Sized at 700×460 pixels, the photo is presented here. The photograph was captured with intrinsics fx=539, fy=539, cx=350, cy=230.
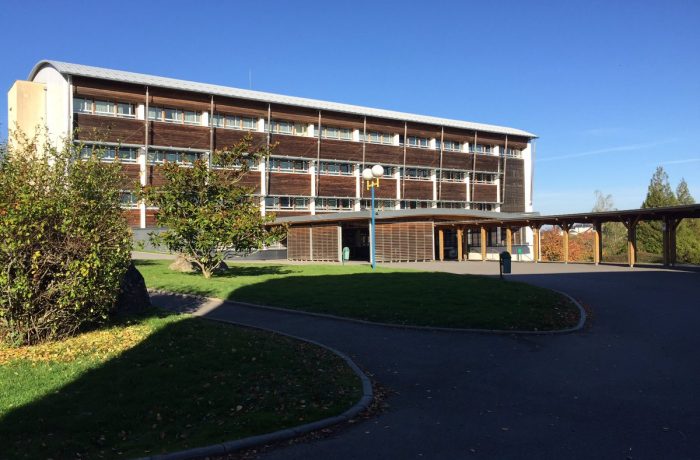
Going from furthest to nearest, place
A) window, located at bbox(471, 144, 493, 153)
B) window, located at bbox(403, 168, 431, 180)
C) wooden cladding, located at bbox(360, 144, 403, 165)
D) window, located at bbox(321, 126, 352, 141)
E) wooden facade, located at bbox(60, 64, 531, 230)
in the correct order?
window, located at bbox(471, 144, 493, 153), window, located at bbox(403, 168, 431, 180), wooden cladding, located at bbox(360, 144, 403, 165), window, located at bbox(321, 126, 352, 141), wooden facade, located at bbox(60, 64, 531, 230)

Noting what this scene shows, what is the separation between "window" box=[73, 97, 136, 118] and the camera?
126 feet

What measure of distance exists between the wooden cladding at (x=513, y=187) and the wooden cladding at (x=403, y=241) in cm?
2595

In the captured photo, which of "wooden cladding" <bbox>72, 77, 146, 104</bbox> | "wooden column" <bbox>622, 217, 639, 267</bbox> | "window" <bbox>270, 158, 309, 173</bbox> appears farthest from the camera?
"window" <bbox>270, 158, 309, 173</bbox>

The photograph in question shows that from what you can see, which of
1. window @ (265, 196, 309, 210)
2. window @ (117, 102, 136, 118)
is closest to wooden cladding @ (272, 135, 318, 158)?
window @ (265, 196, 309, 210)

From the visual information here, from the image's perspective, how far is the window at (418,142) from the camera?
5575 centimetres

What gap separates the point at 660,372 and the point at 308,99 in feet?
156

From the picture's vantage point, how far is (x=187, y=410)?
5.91 m

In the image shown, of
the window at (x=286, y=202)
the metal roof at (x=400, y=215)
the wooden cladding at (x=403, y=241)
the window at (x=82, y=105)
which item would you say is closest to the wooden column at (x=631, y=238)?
the metal roof at (x=400, y=215)

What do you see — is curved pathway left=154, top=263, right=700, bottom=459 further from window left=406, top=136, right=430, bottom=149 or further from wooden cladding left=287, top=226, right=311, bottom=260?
window left=406, top=136, right=430, bottom=149

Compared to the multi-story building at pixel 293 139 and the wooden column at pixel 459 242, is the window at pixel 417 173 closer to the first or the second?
the multi-story building at pixel 293 139

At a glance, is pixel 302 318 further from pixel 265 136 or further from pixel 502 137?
pixel 502 137

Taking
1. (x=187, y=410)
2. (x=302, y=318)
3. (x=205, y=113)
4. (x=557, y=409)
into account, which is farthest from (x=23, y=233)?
(x=205, y=113)

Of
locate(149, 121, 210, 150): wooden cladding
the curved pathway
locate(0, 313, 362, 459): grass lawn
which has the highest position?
locate(149, 121, 210, 150): wooden cladding

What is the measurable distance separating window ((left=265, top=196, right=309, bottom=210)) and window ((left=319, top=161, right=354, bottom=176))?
3.41 metres
